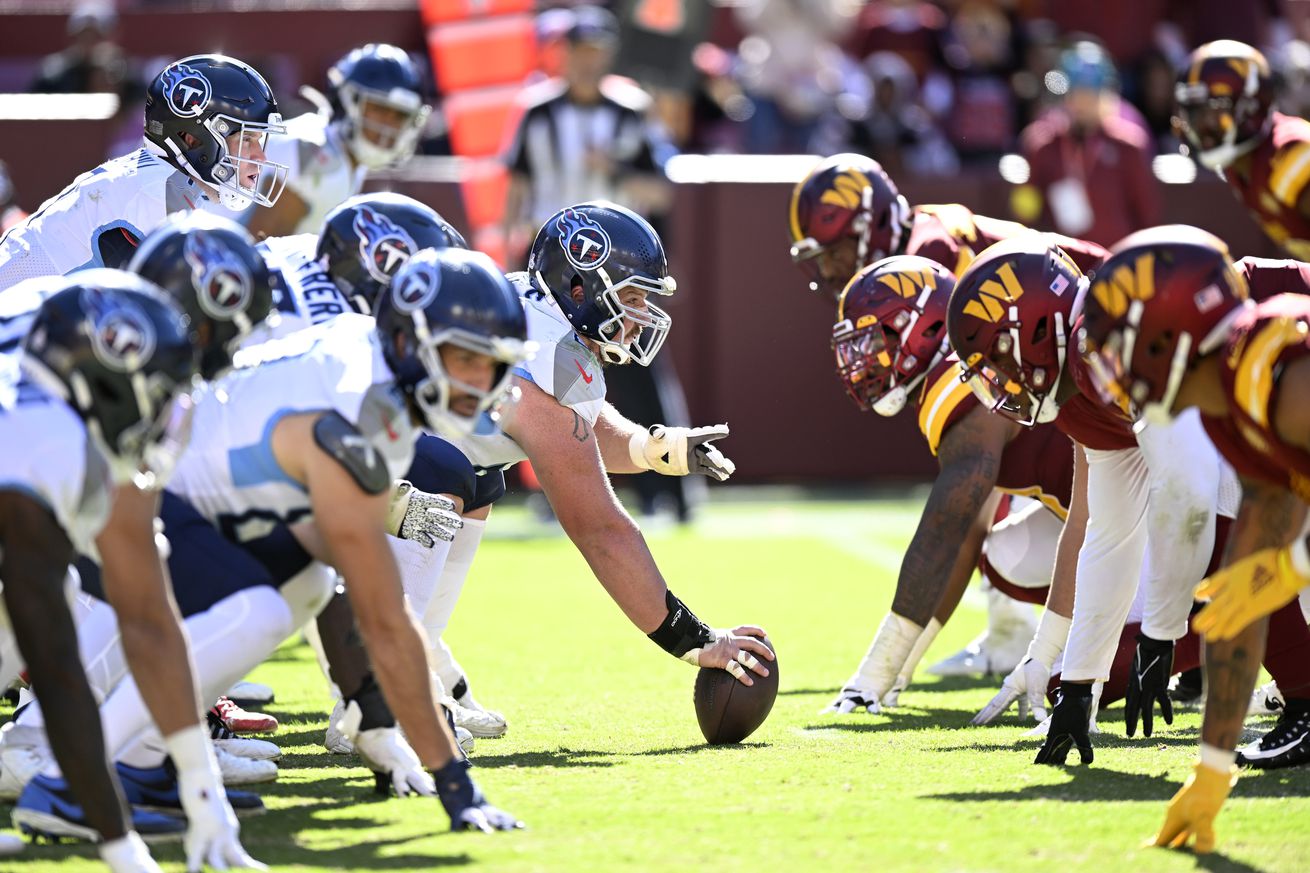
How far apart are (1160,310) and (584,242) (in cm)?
245

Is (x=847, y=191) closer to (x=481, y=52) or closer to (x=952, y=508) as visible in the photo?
(x=952, y=508)

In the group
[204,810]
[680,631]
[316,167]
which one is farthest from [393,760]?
[316,167]

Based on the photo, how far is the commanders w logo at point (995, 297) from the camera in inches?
226

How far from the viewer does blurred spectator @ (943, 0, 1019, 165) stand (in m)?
15.9

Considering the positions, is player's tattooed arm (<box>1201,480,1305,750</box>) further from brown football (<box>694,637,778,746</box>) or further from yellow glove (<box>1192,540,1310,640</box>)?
brown football (<box>694,637,778,746</box>)

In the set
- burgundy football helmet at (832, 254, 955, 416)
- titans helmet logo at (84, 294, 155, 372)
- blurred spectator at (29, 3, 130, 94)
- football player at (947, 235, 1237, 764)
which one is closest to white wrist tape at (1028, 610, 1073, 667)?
football player at (947, 235, 1237, 764)

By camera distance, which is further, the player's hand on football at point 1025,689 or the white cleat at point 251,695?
the white cleat at point 251,695

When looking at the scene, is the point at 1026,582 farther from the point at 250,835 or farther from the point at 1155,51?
the point at 1155,51

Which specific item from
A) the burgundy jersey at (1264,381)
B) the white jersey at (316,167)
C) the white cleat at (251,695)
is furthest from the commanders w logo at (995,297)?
the white cleat at (251,695)

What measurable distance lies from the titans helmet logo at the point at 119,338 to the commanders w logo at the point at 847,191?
4457 mm

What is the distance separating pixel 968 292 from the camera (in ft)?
19.0

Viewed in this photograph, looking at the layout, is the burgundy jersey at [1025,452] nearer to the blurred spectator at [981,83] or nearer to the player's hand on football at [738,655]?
the player's hand on football at [738,655]

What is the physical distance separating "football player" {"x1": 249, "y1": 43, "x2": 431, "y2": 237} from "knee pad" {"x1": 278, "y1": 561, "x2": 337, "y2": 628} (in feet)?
9.38

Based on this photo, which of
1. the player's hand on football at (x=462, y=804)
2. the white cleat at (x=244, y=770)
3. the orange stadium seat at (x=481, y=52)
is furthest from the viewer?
the orange stadium seat at (x=481, y=52)
